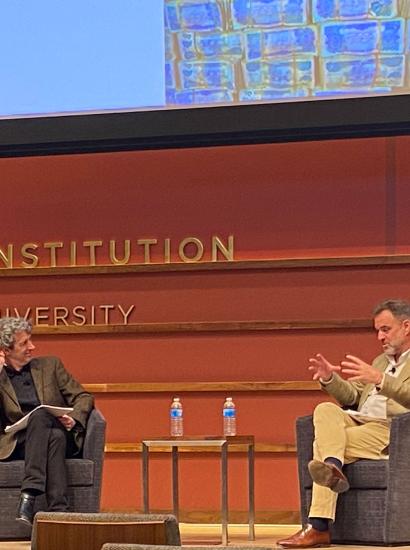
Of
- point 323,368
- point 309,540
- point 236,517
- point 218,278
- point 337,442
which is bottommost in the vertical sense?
point 236,517

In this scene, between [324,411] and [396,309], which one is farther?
[396,309]

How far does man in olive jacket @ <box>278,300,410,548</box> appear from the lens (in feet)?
17.3

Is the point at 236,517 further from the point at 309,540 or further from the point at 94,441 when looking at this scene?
the point at 309,540

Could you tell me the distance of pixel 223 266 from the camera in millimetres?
6910

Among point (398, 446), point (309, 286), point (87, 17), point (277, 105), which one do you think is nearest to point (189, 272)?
point (309, 286)

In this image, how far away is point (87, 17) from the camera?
6.62 meters

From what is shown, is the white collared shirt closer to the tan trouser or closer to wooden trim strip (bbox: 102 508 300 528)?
the tan trouser

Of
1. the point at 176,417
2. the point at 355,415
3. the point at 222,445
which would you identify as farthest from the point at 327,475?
the point at 176,417

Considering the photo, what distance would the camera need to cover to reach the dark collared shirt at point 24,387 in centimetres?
605

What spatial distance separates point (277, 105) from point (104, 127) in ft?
3.26

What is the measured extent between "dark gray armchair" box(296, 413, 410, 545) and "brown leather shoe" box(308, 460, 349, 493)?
159 millimetres

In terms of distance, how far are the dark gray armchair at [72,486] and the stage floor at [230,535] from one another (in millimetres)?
87

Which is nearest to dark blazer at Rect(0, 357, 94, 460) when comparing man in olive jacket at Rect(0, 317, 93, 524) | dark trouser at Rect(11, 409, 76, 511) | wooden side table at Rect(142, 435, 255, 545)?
man in olive jacket at Rect(0, 317, 93, 524)

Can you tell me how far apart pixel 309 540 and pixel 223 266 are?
2.06 meters
